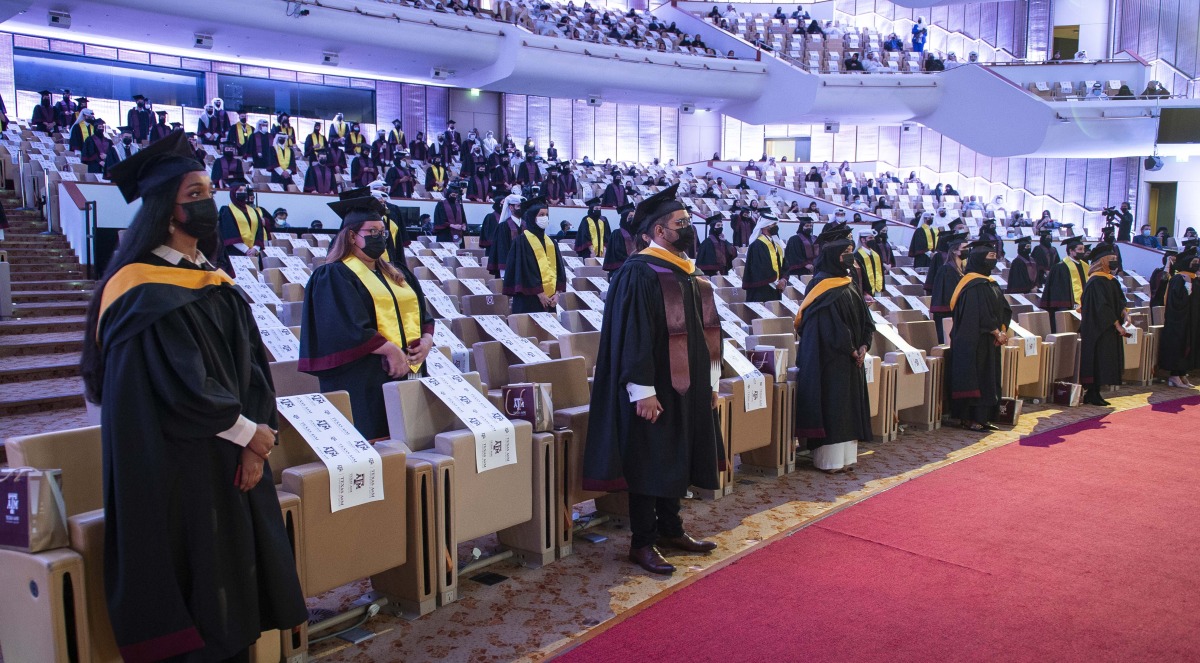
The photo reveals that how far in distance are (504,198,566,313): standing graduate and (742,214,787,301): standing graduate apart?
3.28 meters

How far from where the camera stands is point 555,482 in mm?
4031

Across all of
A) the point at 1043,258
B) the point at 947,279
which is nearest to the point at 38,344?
the point at 947,279

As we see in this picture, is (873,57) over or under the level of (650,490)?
over

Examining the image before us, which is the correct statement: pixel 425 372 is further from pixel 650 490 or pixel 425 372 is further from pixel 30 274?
pixel 30 274

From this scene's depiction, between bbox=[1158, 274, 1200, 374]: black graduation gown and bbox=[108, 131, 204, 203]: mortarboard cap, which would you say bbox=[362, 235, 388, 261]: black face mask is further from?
bbox=[1158, 274, 1200, 374]: black graduation gown

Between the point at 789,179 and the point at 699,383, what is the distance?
25126 mm

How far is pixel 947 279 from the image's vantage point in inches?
365

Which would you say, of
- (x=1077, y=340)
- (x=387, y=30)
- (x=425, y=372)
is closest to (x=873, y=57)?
(x=387, y=30)

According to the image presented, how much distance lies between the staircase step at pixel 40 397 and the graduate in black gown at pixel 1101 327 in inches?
347

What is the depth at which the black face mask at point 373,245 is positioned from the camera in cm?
422

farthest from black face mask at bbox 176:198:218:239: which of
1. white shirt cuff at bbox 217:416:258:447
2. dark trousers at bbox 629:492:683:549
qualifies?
dark trousers at bbox 629:492:683:549

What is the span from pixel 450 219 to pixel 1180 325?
9.99 meters

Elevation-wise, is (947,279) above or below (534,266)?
below

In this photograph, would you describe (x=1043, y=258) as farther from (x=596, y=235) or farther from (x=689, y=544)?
(x=689, y=544)
